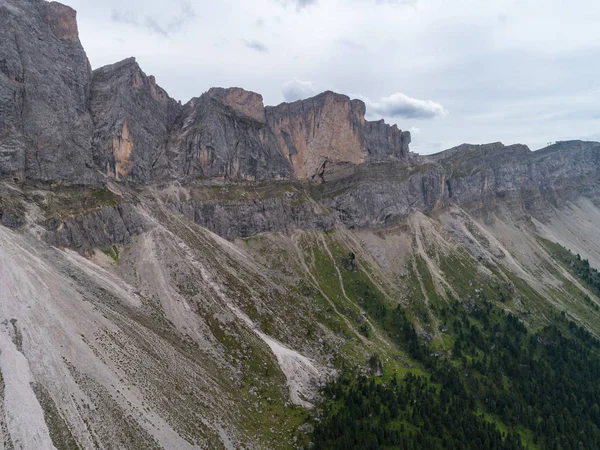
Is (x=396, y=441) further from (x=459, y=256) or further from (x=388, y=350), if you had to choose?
(x=459, y=256)

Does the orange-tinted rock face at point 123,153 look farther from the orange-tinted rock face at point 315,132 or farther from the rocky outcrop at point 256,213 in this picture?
the orange-tinted rock face at point 315,132

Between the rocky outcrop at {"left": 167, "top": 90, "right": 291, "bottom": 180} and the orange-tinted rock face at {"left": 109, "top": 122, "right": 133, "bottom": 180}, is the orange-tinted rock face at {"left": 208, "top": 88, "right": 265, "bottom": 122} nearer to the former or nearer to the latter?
the rocky outcrop at {"left": 167, "top": 90, "right": 291, "bottom": 180}

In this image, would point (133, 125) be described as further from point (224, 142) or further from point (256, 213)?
point (256, 213)

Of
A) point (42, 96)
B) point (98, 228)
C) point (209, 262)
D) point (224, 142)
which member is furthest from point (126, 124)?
point (209, 262)

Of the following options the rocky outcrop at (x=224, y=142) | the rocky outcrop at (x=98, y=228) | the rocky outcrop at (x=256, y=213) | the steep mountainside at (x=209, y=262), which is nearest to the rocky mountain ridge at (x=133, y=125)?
the rocky outcrop at (x=224, y=142)

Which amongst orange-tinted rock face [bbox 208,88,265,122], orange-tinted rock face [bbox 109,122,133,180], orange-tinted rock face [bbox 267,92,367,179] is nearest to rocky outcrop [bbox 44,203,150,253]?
orange-tinted rock face [bbox 109,122,133,180]
